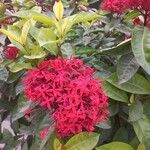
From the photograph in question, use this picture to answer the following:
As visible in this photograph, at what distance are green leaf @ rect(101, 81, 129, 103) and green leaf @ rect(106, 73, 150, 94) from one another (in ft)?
0.08

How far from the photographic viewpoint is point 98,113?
3.94 ft

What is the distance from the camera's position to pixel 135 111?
4.67ft

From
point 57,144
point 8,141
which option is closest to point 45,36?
point 57,144

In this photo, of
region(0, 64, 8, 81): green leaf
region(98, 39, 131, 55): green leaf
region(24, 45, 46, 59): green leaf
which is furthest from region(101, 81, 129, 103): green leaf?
region(0, 64, 8, 81): green leaf

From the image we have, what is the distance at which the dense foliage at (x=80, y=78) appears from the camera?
1158mm

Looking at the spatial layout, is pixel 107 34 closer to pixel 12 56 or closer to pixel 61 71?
pixel 12 56

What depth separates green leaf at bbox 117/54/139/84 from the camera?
1413 mm

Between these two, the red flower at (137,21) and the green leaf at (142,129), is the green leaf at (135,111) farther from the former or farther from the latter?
the red flower at (137,21)

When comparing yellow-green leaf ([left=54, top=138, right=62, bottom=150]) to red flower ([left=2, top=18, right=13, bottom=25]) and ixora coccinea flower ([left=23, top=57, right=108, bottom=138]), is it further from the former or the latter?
red flower ([left=2, top=18, right=13, bottom=25])

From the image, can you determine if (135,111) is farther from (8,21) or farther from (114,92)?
(8,21)

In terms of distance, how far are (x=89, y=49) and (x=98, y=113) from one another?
17.9 inches

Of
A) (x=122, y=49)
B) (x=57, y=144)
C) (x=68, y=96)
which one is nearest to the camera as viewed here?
(x=68, y=96)

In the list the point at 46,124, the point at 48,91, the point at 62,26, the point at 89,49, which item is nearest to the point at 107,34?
the point at 89,49

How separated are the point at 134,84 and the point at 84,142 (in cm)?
32
